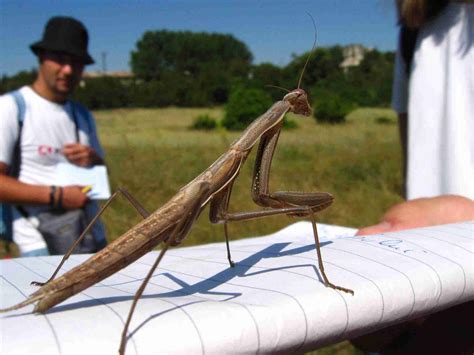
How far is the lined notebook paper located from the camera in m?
0.64

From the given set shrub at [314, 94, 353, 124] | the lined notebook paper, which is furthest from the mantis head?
shrub at [314, 94, 353, 124]

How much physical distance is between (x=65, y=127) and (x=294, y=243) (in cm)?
178

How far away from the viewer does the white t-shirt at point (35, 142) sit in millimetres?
2385

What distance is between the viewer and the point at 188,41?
573 inches

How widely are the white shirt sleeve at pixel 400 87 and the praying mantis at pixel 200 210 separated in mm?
1033

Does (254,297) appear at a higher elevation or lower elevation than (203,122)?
lower

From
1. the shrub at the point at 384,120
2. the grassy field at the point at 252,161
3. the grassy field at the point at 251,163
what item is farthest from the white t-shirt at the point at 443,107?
the shrub at the point at 384,120

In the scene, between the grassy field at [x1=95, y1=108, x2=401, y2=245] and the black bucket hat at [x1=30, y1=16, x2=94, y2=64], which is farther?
the grassy field at [x1=95, y1=108, x2=401, y2=245]

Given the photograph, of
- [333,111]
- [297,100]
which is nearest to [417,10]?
[297,100]

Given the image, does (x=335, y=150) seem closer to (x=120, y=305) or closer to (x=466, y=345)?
(x=466, y=345)

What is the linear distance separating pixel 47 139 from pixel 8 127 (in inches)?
8.4

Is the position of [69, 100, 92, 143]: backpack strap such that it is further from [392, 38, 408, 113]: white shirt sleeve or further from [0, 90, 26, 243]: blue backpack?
[392, 38, 408, 113]: white shirt sleeve

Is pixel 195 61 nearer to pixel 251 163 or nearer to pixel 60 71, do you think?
pixel 251 163

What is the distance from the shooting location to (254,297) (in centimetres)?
79
